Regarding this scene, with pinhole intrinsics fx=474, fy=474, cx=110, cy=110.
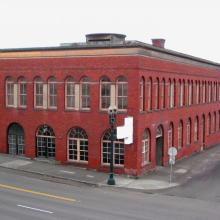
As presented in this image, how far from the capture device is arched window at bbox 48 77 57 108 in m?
34.1

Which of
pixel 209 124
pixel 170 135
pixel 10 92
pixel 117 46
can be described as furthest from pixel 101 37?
pixel 209 124

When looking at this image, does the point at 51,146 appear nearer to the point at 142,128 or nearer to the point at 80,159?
the point at 80,159

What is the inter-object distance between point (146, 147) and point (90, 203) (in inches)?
407

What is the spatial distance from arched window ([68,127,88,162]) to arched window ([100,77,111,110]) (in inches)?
102

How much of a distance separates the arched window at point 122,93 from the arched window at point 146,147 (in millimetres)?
2612

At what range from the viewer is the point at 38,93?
115 ft

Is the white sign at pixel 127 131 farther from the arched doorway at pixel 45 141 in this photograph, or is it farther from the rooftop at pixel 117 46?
the arched doorway at pixel 45 141

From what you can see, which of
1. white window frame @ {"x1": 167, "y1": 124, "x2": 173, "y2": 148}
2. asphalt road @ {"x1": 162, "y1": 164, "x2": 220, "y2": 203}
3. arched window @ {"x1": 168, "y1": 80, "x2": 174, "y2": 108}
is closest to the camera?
asphalt road @ {"x1": 162, "y1": 164, "x2": 220, "y2": 203}

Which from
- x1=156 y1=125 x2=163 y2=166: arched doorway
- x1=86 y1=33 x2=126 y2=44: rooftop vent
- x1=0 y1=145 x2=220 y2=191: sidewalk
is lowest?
x1=0 y1=145 x2=220 y2=191: sidewalk

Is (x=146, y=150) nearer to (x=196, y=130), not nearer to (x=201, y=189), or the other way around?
(x=201, y=189)

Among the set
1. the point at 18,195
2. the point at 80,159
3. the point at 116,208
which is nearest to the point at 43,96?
the point at 80,159

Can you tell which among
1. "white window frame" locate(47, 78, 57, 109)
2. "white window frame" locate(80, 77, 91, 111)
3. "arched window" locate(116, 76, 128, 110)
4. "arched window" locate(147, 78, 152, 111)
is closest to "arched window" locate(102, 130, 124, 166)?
"arched window" locate(116, 76, 128, 110)

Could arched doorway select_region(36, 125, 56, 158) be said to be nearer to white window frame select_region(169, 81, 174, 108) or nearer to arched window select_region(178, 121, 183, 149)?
white window frame select_region(169, 81, 174, 108)

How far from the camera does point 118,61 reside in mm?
30969
